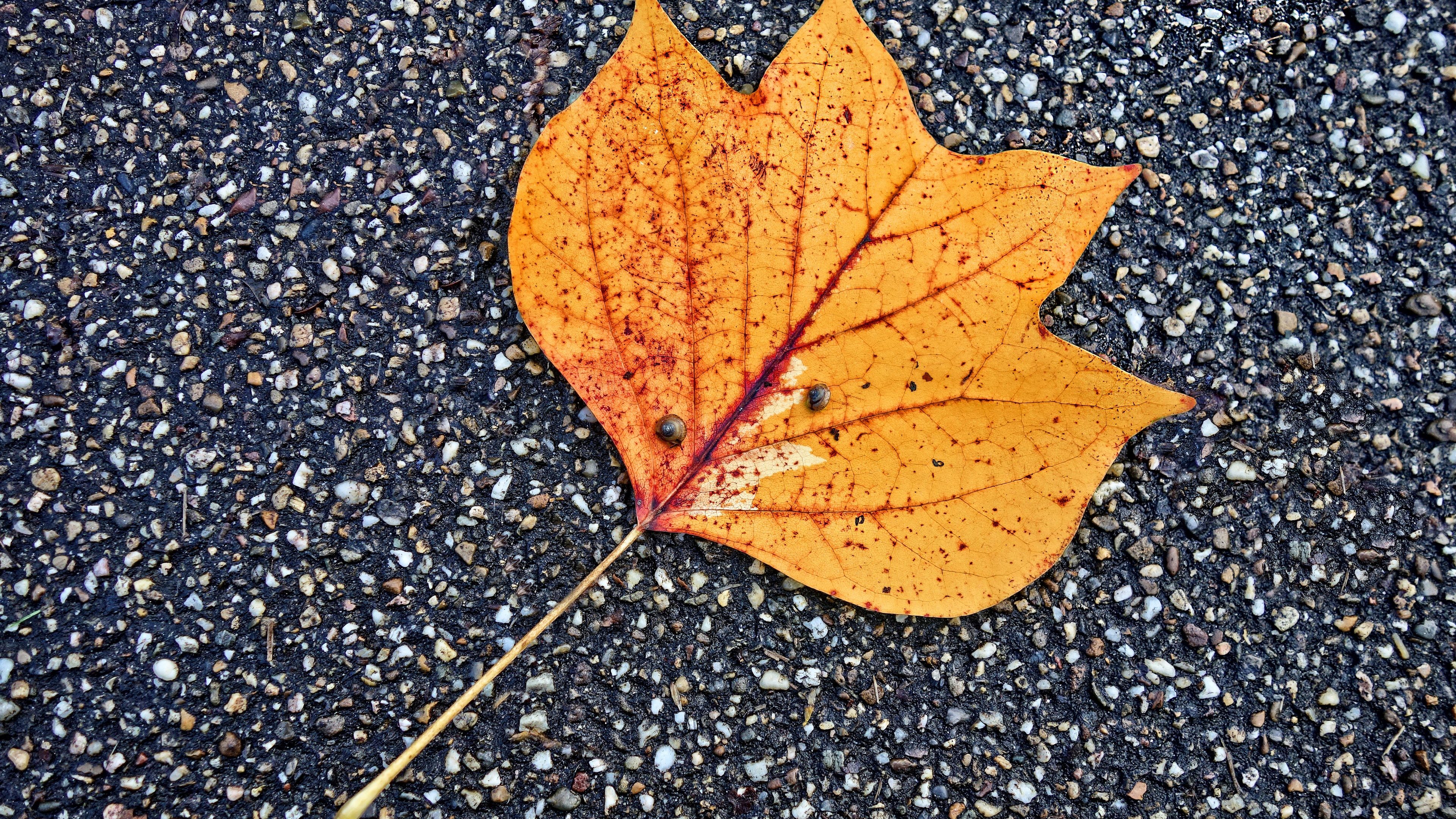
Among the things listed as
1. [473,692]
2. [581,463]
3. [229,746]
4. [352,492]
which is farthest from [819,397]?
[229,746]

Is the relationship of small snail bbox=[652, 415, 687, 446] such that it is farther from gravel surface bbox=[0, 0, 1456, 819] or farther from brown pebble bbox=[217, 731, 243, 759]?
brown pebble bbox=[217, 731, 243, 759]

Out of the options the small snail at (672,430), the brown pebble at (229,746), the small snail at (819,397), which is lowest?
the brown pebble at (229,746)

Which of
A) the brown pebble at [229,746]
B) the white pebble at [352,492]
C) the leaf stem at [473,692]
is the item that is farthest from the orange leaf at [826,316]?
the brown pebble at [229,746]

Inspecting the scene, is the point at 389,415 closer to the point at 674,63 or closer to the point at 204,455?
the point at 204,455

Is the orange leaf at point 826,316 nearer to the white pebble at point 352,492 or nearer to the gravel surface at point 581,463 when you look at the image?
the gravel surface at point 581,463

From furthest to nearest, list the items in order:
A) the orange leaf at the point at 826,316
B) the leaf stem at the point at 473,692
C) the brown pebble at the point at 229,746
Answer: the brown pebble at the point at 229,746 → the orange leaf at the point at 826,316 → the leaf stem at the point at 473,692

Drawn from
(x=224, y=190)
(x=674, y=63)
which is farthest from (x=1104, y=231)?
(x=224, y=190)

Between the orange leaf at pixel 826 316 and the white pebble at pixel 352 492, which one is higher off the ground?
the orange leaf at pixel 826 316
